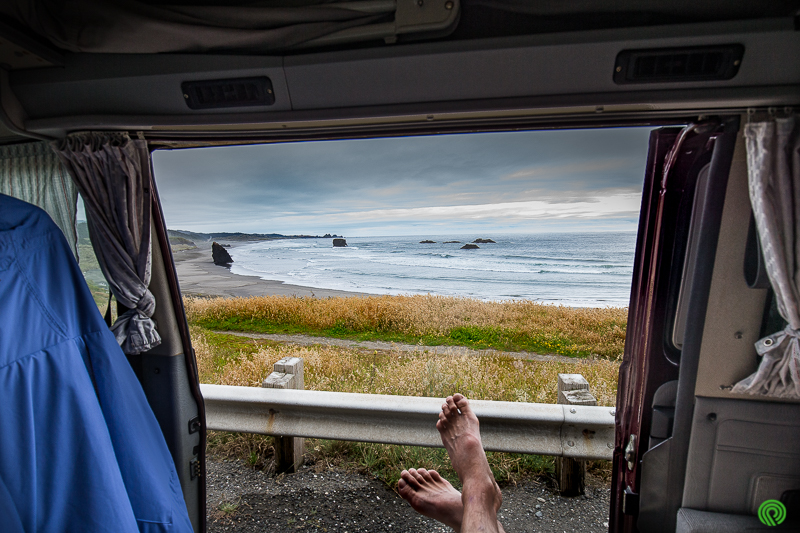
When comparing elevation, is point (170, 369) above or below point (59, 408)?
below

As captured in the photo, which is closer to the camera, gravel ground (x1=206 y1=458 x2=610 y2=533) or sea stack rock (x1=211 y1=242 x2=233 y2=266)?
gravel ground (x1=206 y1=458 x2=610 y2=533)

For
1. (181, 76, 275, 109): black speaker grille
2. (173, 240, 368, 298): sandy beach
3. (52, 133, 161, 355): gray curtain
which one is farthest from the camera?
(173, 240, 368, 298): sandy beach

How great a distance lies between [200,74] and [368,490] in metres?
2.41

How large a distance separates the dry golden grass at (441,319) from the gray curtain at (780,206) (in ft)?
14.4

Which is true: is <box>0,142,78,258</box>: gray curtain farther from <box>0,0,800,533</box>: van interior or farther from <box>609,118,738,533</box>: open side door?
<box>609,118,738,533</box>: open side door

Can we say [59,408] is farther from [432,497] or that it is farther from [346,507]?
[346,507]

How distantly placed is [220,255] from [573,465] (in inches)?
396

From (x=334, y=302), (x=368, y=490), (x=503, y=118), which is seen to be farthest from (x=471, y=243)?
(x=503, y=118)

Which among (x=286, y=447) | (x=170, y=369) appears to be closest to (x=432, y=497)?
(x=286, y=447)

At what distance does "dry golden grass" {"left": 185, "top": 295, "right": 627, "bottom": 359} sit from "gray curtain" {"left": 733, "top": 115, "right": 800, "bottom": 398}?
4.39 metres

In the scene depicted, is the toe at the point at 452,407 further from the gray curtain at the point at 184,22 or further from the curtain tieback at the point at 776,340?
the gray curtain at the point at 184,22

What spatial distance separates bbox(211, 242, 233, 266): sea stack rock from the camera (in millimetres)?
10289

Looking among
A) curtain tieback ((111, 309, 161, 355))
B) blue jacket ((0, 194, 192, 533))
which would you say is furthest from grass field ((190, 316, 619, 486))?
blue jacket ((0, 194, 192, 533))

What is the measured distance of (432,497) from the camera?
1.89 metres
